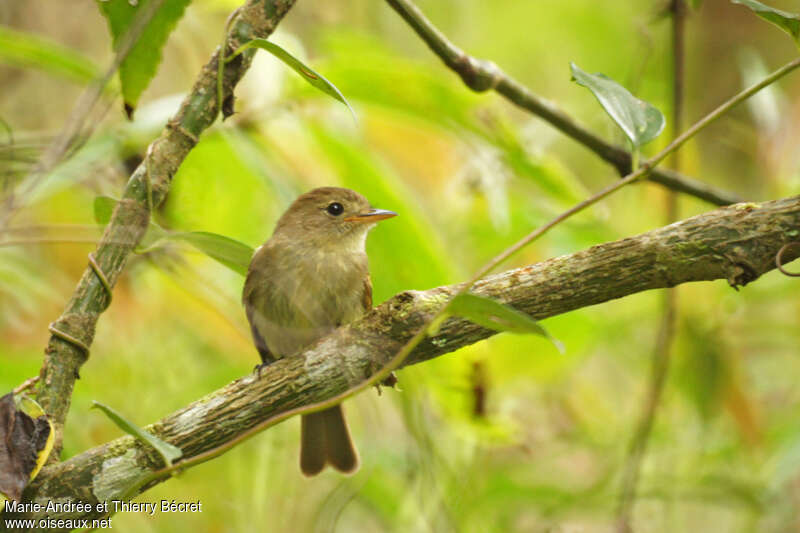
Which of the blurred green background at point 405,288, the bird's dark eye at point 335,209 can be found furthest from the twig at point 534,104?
the bird's dark eye at point 335,209

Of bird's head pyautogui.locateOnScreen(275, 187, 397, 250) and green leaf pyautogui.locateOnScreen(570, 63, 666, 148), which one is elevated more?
bird's head pyautogui.locateOnScreen(275, 187, 397, 250)

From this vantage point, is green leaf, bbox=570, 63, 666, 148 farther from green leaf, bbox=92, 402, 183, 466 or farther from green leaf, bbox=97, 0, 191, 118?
green leaf, bbox=92, 402, 183, 466

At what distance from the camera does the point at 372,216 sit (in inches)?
115

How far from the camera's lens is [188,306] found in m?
3.59

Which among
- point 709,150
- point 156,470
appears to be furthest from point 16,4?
point 709,150

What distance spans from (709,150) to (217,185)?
3.79 metres

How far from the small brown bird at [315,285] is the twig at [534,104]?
658 mm

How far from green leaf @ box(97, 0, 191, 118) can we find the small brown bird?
0.96 metres

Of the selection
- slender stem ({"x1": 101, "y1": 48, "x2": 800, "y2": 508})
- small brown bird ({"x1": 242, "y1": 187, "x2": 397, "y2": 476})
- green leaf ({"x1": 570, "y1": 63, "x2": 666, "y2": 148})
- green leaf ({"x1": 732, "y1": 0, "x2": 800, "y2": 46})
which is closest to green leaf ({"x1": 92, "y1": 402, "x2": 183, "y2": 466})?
slender stem ({"x1": 101, "y1": 48, "x2": 800, "y2": 508})

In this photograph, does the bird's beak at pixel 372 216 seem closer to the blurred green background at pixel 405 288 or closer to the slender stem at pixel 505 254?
the blurred green background at pixel 405 288

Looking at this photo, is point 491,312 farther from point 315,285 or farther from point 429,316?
point 315,285

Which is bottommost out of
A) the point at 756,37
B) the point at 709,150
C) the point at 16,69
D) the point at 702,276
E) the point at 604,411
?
the point at 702,276

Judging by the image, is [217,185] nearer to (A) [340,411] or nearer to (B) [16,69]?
(A) [340,411]

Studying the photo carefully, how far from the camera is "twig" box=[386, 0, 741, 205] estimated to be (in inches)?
83.0
